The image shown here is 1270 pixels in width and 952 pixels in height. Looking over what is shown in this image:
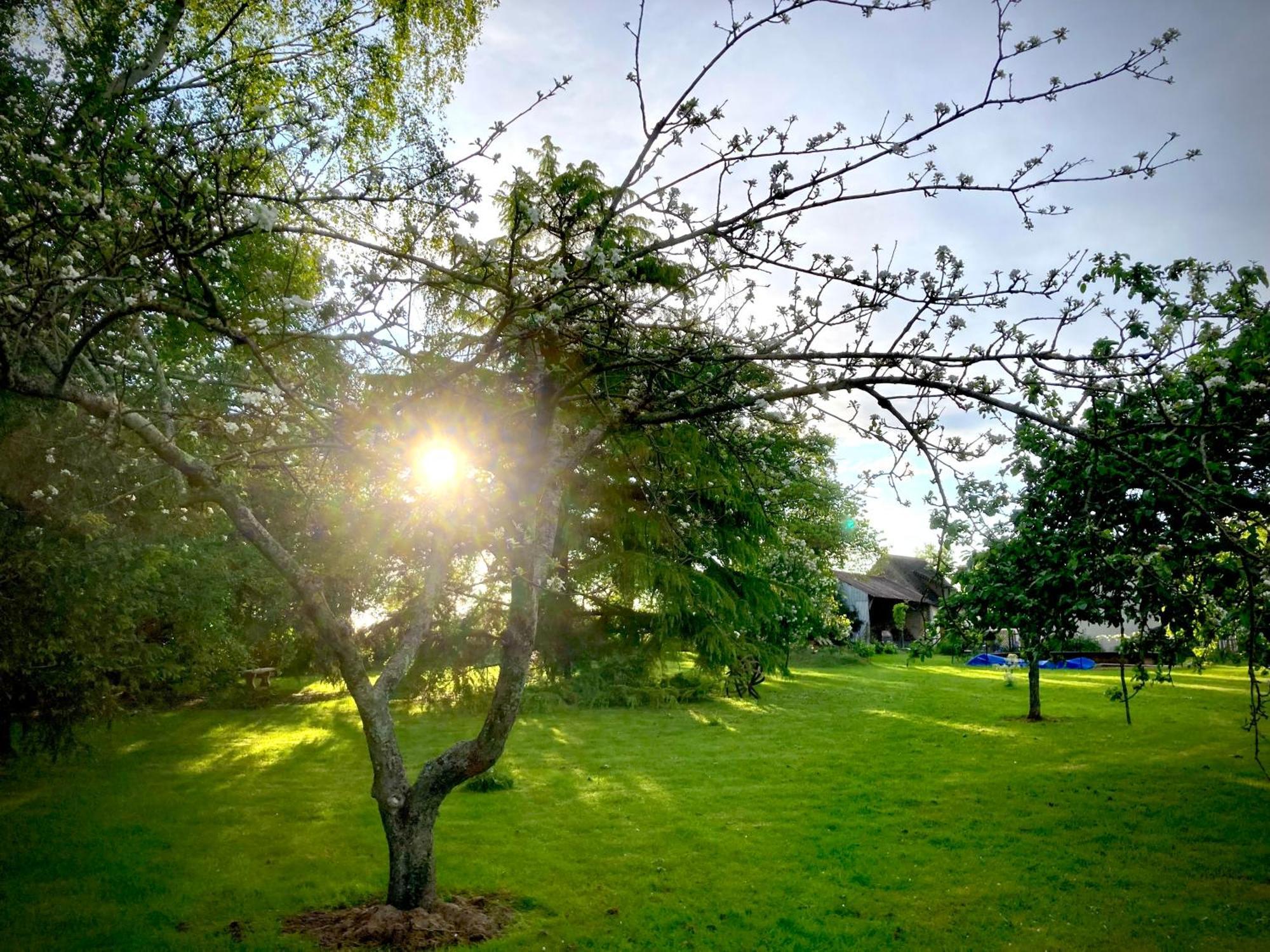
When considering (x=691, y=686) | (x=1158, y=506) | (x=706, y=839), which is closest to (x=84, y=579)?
(x=706, y=839)

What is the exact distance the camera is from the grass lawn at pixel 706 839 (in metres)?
6.71

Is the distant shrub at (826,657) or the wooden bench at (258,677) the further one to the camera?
the distant shrub at (826,657)

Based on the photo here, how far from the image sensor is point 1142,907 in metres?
7.14

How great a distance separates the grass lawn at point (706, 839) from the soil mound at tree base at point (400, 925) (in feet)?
0.67

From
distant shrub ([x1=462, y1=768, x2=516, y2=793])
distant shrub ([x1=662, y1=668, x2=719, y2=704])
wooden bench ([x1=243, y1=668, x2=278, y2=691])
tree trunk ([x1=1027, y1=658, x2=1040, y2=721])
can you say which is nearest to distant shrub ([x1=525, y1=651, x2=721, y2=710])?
distant shrub ([x1=662, y1=668, x2=719, y2=704])

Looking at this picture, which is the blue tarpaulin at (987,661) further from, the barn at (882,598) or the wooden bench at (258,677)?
the wooden bench at (258,677)

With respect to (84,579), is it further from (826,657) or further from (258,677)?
(826,657)

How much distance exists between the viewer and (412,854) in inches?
251

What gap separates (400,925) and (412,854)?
20.3 inches

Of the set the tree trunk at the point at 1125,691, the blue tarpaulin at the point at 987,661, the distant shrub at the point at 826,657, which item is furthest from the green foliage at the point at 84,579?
the blue tarpaulin at the point at 987,661

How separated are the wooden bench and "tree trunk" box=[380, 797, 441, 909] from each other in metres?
17.4

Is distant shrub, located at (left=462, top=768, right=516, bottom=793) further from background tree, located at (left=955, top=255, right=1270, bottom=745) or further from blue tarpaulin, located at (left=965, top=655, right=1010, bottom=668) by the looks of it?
blue tarpaulin, located at (left=965, top=655, right=1010, bottom=668)

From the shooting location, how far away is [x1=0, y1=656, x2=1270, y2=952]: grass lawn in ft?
22.0

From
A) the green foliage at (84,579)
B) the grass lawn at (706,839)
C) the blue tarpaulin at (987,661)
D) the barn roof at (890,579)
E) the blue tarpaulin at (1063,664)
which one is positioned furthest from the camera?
the barn roof at (890,579)
